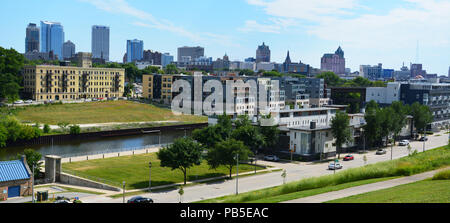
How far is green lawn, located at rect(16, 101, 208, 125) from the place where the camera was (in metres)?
64.0

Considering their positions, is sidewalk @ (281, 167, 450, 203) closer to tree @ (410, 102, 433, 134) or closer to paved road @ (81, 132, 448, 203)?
paved road @ (81, 132, 448, 203)

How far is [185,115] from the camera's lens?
78688 millimetres

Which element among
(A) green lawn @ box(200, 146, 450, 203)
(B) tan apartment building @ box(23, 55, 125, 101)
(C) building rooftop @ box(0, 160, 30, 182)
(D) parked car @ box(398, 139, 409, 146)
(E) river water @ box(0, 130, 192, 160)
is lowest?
(E) river water @ box(0, 130, 192, 160)

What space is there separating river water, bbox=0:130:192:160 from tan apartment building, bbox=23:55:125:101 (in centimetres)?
3039

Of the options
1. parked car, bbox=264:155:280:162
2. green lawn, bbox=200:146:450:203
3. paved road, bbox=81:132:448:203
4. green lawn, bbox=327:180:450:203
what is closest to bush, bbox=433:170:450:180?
green lawn, bbox=327:180:450:203

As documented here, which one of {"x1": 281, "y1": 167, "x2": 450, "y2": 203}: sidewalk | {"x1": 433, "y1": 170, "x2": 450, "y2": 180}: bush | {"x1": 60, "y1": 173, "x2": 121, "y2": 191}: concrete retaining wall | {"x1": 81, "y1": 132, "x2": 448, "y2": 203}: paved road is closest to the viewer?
{"x1": 281, "y1": 167, "x2": 450, "y2": 203}: sidewalk

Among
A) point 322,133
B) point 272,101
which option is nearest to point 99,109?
point 272,101

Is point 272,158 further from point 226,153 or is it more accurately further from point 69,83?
point 69,83

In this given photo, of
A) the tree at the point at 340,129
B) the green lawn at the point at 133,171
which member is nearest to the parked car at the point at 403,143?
the tree at the point at 340,129

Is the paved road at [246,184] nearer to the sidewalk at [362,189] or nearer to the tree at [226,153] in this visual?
the tree at [226,153]

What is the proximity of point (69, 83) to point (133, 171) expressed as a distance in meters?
59.5

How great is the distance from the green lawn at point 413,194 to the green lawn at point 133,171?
17.1 m

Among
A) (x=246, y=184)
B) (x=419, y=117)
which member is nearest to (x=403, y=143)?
(x=419, y=117)

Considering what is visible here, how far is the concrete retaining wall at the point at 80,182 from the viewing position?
27.8 metres
